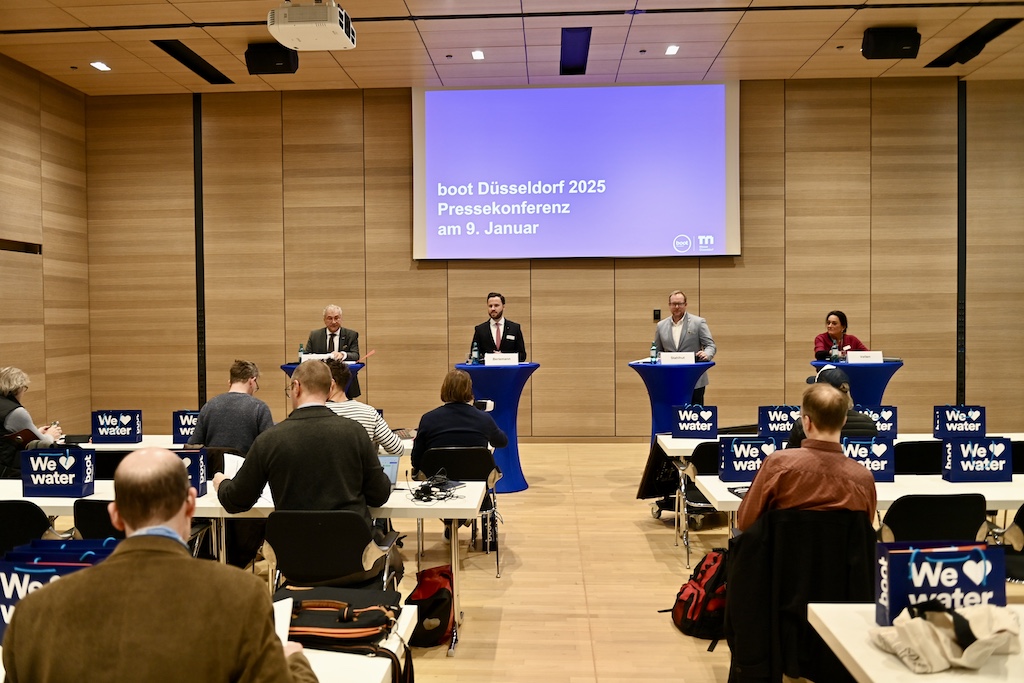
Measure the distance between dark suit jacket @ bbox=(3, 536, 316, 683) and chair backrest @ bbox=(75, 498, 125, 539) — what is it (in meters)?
2.26

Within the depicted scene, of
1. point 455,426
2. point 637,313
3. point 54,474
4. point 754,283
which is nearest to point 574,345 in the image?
point 637,313

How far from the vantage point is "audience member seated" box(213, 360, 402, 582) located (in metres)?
3.40

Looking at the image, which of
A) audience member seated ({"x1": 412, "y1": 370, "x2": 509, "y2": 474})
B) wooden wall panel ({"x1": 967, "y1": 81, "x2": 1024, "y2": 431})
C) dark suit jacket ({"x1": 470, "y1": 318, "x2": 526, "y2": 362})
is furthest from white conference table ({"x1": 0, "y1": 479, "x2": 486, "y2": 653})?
wooden wall panel ({"x1": 967, "y1": 81, "x2": 1024, "y2": 431})

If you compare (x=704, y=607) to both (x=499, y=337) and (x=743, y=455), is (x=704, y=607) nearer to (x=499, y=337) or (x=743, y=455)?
(x=743, y=455)

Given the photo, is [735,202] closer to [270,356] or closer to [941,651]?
[270,356]

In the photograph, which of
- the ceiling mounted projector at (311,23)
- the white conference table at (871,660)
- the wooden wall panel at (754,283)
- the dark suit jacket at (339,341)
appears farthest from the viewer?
the wooden wall panel at (754,283)

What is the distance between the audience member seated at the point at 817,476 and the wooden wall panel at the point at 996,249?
7.83m

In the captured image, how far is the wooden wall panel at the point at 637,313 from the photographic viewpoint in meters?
9.79

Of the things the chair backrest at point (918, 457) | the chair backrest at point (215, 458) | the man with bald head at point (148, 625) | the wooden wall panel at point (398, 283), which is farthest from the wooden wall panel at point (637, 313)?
the man with bald head at point (148, 625)

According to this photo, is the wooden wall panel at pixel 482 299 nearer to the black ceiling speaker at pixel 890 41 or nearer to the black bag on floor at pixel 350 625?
the black ceiling speaker at pixel 890 41

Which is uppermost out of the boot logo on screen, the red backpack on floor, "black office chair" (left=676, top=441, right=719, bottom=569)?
the boot logo on screen

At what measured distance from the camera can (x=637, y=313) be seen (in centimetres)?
985

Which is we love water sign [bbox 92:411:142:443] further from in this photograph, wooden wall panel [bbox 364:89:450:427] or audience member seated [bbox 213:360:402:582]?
wooden wall panel [bbox 364:89:450:427]

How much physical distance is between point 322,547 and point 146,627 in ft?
6.18
